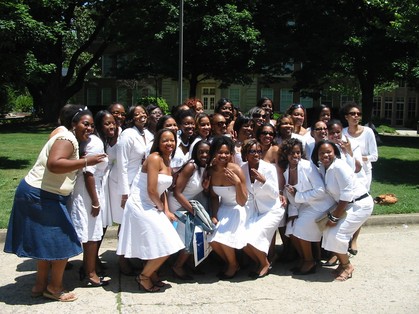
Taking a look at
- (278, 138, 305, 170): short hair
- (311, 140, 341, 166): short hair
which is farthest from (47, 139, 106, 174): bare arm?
(311, 140, 341, 166): short hair

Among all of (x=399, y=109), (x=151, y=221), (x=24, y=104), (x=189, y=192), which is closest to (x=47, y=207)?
(x=151, y=221)

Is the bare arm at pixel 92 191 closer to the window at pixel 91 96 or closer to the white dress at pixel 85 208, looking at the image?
the white dress at pixel 85 208

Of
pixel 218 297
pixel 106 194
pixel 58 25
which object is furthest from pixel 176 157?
pixel 58 25

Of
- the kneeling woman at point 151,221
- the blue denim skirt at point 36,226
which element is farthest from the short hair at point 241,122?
the blue denim skirt at point 36,226

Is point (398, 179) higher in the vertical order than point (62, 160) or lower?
lower

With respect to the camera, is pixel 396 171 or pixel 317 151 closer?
pixel 317 151

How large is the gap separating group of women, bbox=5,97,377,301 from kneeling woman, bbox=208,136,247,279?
0.04ft

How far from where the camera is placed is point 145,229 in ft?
15.7

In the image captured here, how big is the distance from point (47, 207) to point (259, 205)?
2312 millimetres

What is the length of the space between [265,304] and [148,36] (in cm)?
2039

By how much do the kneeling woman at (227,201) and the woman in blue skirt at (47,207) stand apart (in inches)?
50.9

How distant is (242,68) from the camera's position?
24.2 m

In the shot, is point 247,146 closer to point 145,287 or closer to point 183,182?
point 183,182

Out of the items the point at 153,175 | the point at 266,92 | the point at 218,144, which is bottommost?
the point at 153,175
